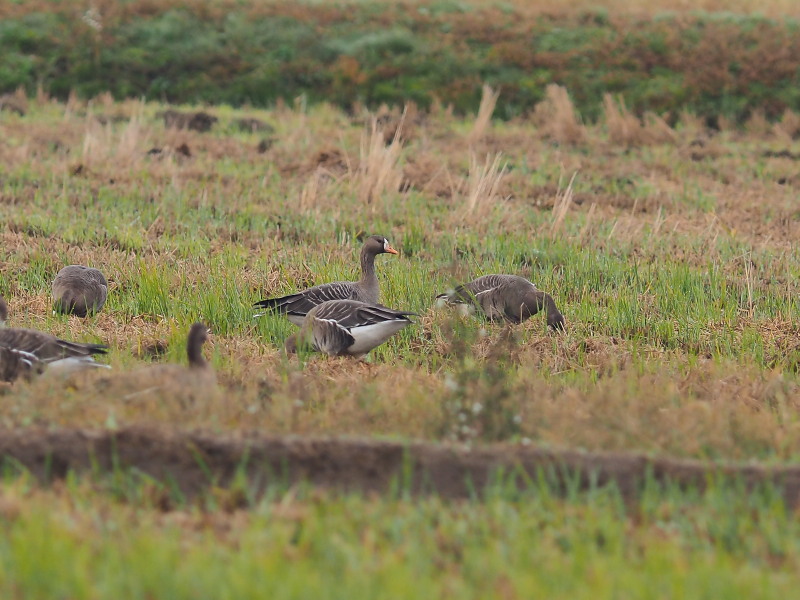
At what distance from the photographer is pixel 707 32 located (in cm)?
3338

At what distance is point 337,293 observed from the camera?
10.6 m

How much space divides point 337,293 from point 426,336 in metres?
0.92

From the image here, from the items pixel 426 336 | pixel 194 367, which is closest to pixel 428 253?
pixel 426 336

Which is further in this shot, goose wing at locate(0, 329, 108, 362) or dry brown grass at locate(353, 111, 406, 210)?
dry brown grass at locate(353, 111, 406, 210)

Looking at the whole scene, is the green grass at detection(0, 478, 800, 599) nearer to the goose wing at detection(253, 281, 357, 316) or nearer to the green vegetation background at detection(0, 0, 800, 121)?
the goose wing at detection(253, 281, 357, 316)

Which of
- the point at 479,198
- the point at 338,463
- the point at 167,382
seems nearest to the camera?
the point at 338,463

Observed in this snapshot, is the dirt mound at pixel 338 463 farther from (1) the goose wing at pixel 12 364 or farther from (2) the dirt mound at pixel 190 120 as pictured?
(2) the dirt mound at pixel 190 120

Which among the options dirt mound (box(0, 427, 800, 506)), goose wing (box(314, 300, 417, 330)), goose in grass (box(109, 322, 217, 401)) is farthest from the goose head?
dirt mound (box(0, 427, 800, 506))

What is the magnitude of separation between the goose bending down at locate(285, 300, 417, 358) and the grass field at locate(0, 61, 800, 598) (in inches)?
7.9

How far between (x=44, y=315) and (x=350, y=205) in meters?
5.97

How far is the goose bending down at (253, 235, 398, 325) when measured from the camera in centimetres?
1033

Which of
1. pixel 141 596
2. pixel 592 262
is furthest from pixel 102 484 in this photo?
pixel 592 262

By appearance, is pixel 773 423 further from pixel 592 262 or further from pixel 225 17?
pixel 225 17

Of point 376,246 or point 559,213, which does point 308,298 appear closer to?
point 376,246
